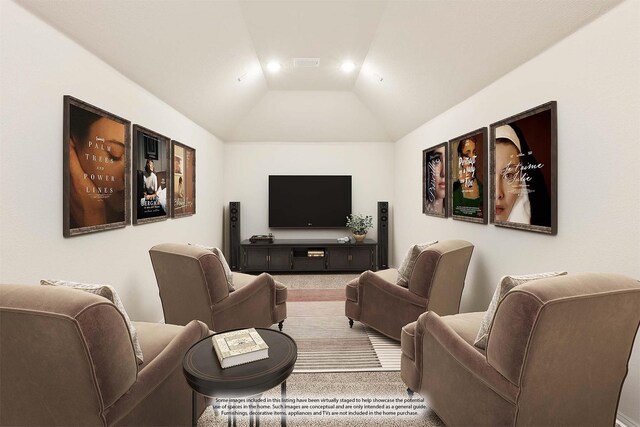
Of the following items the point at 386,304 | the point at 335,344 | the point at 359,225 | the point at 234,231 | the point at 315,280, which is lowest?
the point at 335,344

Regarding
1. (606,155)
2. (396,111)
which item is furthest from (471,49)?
(396,111)

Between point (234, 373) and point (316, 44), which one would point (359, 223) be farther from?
point (234, 373)

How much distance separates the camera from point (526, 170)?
2768 millimetres

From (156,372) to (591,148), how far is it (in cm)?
287

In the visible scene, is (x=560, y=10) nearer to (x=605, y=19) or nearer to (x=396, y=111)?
(x=605, y=19)

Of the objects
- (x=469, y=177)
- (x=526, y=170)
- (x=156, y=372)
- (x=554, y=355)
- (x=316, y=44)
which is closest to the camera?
(x=554, y=355)

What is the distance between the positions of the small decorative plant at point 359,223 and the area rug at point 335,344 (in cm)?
221

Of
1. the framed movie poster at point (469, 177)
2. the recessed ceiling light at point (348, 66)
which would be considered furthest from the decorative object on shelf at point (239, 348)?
the recessed ceiling light at point (348, 66)

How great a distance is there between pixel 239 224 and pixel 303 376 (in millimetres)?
4168

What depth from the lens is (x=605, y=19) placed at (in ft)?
6.77

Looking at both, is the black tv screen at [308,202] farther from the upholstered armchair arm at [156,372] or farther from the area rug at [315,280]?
the upholstered armchair arm at [156,372]

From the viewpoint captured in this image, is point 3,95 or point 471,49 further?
point 471,49

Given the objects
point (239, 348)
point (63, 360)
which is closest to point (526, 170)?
point (239, 348)

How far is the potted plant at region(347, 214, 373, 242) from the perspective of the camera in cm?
626
